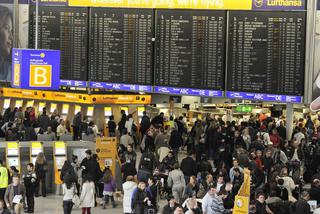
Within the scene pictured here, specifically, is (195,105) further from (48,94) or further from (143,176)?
(143,176)

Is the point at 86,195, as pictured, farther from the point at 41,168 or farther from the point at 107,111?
the point at 107,111

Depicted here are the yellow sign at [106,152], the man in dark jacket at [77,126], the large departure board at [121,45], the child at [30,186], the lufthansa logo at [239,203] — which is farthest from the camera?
the man in dark jacket at [77,126]

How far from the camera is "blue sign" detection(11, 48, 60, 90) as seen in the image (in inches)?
1041

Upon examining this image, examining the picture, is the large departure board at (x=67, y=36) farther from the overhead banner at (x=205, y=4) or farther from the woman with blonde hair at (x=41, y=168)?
the woman with blonde hair at (x=41, y=168)

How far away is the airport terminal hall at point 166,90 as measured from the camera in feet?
71.6

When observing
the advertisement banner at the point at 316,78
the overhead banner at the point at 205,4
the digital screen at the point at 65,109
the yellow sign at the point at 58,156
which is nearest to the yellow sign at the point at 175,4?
the overhead banner at the point at 205,4

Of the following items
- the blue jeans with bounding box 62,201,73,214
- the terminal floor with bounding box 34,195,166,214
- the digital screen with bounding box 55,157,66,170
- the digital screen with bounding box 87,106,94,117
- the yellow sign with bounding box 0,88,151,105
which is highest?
Result: the yellow sign with bounding box 0,88,151,105

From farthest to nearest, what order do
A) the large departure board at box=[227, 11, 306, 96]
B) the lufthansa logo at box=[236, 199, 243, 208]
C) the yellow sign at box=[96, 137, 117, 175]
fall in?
the yellow sign at box=[96, 137, 117, 175] → the large departure board at box=[227, 11, 306, 96] → the lufthansa logo at box=[236, 199, 243, 208]

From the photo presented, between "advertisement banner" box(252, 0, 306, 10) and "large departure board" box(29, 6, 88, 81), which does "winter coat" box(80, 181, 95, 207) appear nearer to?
"advertisement banner" box(252, 0, 306, 10)

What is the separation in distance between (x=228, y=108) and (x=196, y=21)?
11220 mm

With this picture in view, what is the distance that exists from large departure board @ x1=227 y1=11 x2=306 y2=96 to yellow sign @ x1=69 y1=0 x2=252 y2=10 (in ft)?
0.70

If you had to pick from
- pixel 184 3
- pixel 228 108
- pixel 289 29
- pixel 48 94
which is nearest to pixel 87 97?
pixel 48 94

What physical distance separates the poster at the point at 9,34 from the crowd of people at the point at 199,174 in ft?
5.82

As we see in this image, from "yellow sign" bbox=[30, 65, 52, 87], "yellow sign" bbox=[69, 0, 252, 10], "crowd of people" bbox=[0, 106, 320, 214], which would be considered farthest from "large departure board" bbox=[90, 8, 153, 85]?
"yellow sign" bbox=[30, 65, 52, 87]
